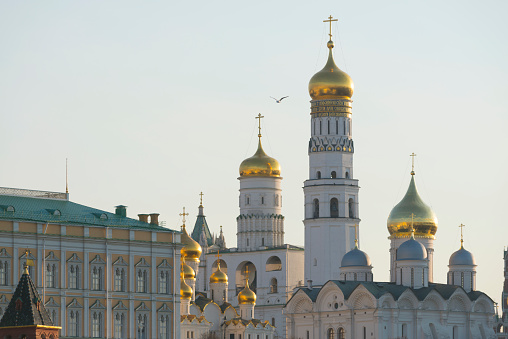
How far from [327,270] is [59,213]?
123ft

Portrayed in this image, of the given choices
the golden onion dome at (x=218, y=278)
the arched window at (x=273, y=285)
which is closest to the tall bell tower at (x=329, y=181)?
the golden onion dome at (x=218, y=278)

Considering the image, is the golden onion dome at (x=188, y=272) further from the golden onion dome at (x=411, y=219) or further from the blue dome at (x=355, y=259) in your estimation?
the golden onion dome at (x=411, y=219)

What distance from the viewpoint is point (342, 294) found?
393 feet

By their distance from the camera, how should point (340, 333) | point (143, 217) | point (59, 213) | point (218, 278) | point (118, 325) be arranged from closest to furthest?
1. point (118, 325)
2. point (59, 213)
3. point (143, 217)
4. point (340, 333)
5. point (218, 278)

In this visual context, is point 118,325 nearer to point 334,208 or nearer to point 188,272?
point 188,272

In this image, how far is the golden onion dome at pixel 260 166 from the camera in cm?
13812

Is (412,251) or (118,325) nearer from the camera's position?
(118,325)

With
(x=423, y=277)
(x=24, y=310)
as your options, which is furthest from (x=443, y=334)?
(x=24, y=310)

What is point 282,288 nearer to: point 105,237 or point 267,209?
point 267,209

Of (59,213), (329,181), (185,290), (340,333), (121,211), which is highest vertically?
(329,181)

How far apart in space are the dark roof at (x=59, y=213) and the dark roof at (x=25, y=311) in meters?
20.2

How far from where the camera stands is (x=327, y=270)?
12775 cm

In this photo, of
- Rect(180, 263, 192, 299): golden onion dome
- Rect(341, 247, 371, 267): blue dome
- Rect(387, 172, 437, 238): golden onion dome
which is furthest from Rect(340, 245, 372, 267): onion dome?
Rect(180, 263, 192, 299): golden onion dome

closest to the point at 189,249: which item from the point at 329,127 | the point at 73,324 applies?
the point at 329,127
